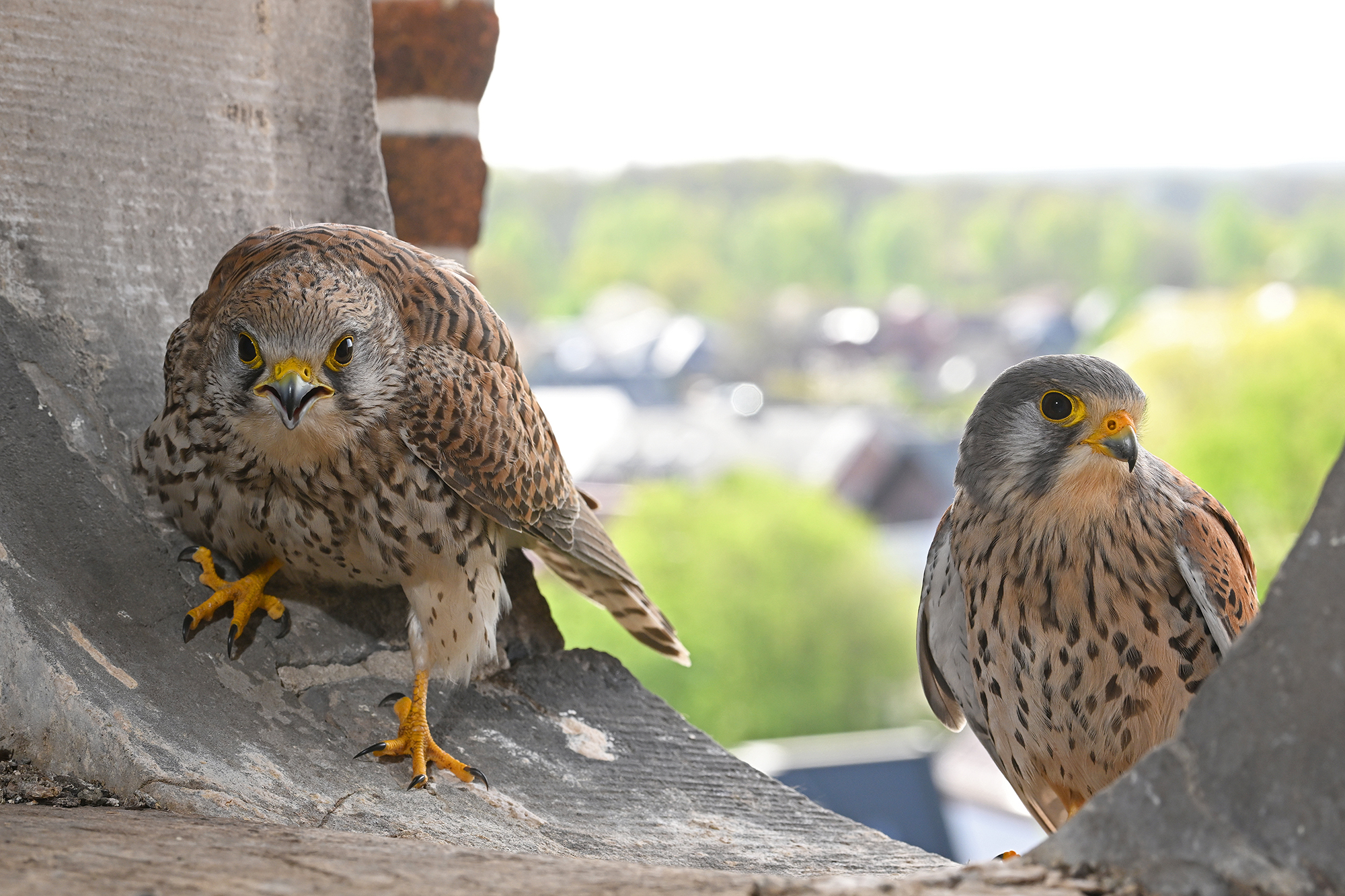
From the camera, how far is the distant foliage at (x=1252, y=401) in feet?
72.8

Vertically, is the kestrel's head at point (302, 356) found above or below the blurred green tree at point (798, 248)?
above

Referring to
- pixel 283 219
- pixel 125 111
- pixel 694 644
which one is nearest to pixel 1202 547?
pixel 283 219

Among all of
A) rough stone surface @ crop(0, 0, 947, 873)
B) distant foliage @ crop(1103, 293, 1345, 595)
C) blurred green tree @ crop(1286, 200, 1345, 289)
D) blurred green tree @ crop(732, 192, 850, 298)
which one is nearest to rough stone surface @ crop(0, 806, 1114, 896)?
rough stone surface @ crop(0, 0, 947, 873)

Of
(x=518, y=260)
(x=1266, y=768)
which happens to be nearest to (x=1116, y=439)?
(x=1266, y=768)

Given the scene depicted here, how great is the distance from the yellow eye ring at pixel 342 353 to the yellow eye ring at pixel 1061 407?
1.20 metres

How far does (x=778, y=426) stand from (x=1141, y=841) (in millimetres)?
40621

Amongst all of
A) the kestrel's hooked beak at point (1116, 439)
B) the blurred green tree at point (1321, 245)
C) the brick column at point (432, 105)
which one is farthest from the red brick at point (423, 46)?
the blurred green tree at point (1321, 245)

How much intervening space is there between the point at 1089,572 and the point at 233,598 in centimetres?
158

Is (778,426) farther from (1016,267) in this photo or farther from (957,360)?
(1016,267)

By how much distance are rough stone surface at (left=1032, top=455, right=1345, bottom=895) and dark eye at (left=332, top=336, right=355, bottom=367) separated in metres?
1.36

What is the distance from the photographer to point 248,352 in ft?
6.76

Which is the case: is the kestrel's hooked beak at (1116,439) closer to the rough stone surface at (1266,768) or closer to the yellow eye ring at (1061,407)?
the yellow eye ring at (1061,407)

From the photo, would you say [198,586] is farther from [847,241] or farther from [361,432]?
[847,241]

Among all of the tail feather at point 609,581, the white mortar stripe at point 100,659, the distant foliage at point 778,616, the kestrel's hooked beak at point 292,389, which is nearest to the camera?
the kestrel's hooked beak at point 292,389
